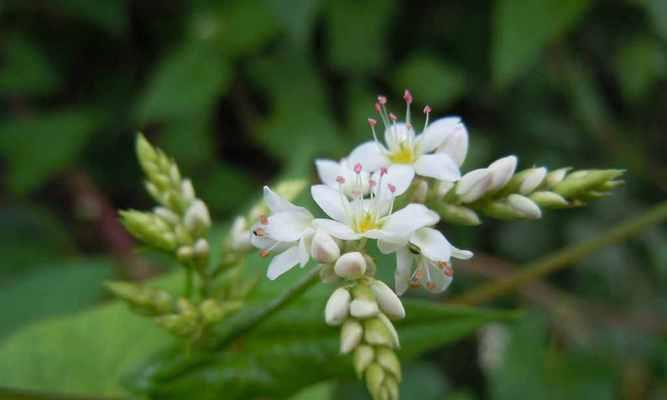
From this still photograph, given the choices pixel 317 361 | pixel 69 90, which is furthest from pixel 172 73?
pixel 317 361

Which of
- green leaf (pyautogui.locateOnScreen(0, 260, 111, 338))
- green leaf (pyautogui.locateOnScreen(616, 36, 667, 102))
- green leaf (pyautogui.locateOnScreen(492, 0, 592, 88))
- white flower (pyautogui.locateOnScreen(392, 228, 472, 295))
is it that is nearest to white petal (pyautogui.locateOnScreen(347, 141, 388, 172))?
white flower (pyautogui.locateOnScreen(392, 228, 472, 295))

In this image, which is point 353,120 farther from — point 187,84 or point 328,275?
point 328,275

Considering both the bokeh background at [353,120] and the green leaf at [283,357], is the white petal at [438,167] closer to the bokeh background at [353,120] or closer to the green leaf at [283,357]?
the green leaf at [283,357]

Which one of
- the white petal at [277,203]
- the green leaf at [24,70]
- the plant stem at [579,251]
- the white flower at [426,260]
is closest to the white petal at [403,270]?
the white flower at [426,260]

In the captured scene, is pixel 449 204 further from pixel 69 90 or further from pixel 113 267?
pixel 69 90

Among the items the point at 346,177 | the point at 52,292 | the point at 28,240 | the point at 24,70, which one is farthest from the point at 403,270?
the point at 24,70

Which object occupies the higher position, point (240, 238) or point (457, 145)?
point (240, 238)

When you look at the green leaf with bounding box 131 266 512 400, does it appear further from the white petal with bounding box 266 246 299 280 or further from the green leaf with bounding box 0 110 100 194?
the green leaf with bounding box 0 110 100 194
